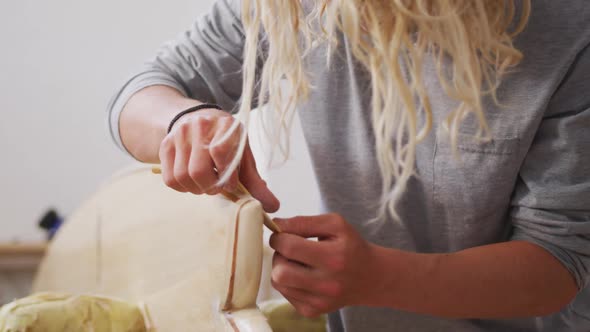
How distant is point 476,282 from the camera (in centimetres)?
60

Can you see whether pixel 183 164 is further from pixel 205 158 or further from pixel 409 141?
pixel 409 141

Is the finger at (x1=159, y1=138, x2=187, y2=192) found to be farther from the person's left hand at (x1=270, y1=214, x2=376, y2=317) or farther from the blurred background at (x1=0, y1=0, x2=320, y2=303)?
the blurred background at (x1=0, y1=0, x2=320, y2=303)

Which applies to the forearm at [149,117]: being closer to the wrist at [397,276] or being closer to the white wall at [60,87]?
the wrist at [397,276]

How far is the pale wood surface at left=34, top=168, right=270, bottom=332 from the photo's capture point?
51 centimetres

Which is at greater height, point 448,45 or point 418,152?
point 448,45

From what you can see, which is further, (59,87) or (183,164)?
(59,87)

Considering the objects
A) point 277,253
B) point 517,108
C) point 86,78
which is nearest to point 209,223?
point 277,253

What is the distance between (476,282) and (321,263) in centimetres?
16

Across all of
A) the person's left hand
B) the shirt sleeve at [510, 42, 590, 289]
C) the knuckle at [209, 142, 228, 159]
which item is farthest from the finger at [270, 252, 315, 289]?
the shirt sleeve at [510, 42, 590, 289]

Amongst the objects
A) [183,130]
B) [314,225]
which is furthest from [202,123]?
[314,225]

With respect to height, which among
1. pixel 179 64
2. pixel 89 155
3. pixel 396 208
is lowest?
pixel 89 155

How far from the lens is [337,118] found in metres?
0.77

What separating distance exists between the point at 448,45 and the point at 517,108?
0.52 feet

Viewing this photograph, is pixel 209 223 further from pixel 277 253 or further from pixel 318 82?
pixel 318 82
